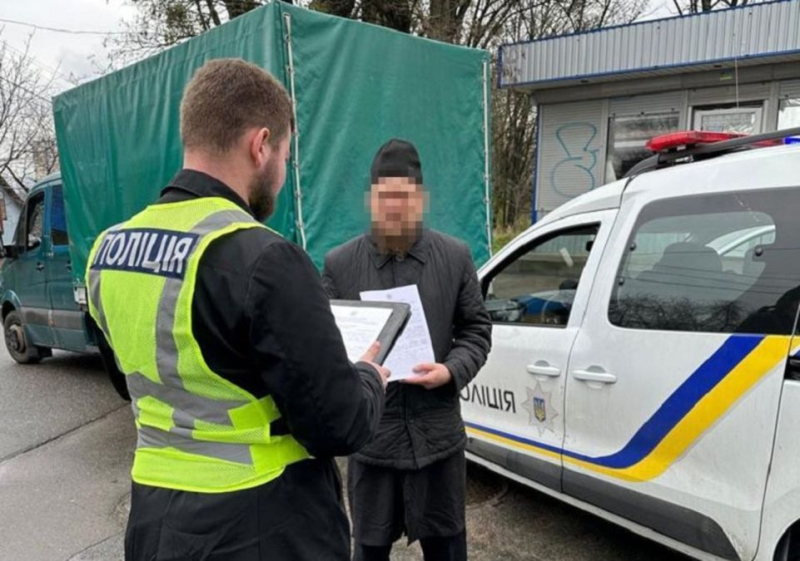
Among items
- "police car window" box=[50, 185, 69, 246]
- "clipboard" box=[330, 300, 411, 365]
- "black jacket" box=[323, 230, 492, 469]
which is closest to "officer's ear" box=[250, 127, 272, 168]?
"clipboard" box=[330, 300, 411, 365]

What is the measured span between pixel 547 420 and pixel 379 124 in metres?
2.45

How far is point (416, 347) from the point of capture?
78.5 inches

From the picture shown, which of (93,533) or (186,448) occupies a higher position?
(186,448)

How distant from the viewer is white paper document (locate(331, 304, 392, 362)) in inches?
61.0

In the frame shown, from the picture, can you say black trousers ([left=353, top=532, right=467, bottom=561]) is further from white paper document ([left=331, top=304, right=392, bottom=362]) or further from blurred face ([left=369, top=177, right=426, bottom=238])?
blurred face ([left=369, top=177, right=426, bottom=238])

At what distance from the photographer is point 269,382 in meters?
1.16

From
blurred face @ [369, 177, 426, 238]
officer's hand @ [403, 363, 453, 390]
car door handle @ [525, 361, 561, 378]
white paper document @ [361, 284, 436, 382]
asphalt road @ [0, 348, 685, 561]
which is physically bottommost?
asphalt road @ [0, 348, 685, 561]

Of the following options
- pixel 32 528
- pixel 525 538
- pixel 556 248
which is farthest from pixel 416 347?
pixel 32 528

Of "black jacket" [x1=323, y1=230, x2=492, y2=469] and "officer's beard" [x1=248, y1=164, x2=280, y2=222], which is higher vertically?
"officer's beard" [x1=248, y1=164, x2=280, y2=222]

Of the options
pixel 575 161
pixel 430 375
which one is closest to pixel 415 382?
Answer: pixel 430 375

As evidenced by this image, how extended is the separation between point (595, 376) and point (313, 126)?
2422mm

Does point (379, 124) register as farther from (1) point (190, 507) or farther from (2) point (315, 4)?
(2) point (315, 4)

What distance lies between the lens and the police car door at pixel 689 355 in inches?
85.2

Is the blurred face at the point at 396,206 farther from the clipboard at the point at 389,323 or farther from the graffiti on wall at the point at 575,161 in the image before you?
the graffiti on wall at the point at 575,161
